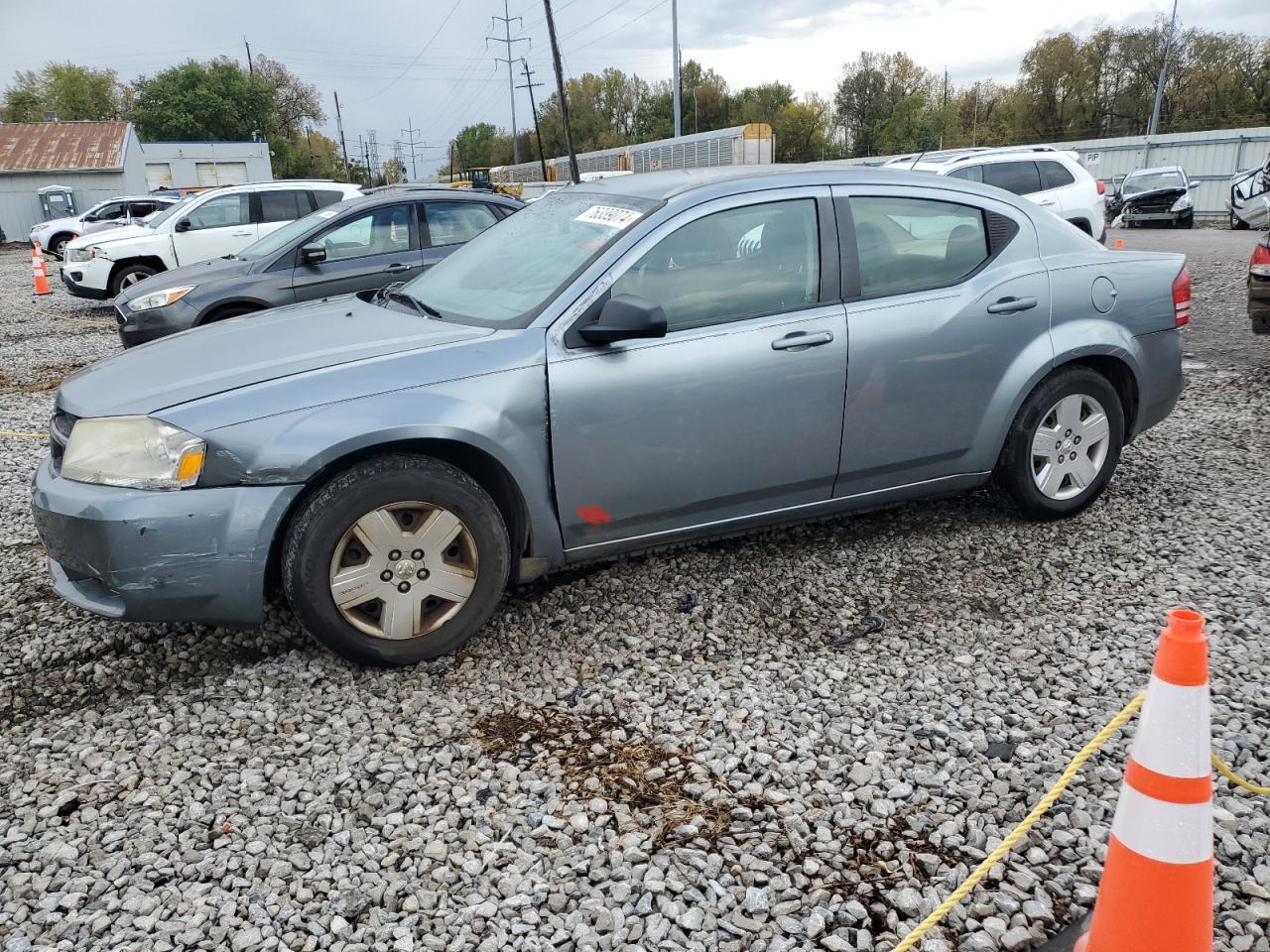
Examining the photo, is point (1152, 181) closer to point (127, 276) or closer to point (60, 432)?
point (127, 276)

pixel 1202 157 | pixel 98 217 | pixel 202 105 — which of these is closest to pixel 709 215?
pixel 98 217

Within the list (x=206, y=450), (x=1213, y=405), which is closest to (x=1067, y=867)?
(x=206, y=450)

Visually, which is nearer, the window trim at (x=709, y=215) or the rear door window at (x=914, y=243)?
the window trim at (x=709, y=215)

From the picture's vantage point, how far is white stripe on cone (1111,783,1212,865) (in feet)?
5.88

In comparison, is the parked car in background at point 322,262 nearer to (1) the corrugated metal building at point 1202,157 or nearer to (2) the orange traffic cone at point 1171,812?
(2) the orange traffic cone at point 1171,812

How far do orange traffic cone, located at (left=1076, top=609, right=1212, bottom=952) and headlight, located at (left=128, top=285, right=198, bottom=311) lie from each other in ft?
28.4

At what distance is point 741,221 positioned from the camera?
379cm

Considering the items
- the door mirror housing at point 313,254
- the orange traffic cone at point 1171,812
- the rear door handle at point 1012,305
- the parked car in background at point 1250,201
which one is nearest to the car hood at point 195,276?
the door mirror housing at point 313,254

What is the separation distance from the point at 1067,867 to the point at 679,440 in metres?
1.89

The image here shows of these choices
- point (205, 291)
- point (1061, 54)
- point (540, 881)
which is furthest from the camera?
point (1061, 54)

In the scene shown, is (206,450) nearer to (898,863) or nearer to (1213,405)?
(898,863)

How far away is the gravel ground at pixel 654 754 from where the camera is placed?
7.64ft

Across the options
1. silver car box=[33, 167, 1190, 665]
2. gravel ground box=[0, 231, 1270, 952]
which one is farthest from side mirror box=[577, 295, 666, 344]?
gravel ground box=[0, 231, 1270, 952]

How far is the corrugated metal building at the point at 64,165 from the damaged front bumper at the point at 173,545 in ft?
167
